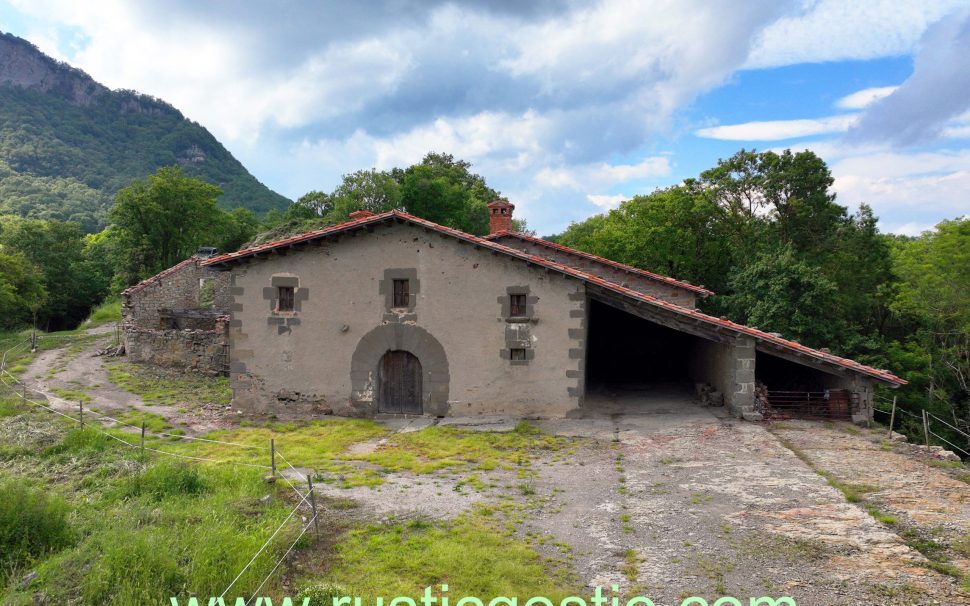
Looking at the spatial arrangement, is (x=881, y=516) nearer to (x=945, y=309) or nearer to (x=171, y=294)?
(x=945, y=309)

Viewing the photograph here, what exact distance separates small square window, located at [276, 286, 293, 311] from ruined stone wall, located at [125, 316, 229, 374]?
6123mm

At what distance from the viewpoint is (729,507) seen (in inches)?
340

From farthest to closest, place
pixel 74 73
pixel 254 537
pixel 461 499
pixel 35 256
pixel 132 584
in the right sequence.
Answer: pixel 74 73 < pixel 35 256 < pixel 461 499 < pixel 254 537 < pixel 132 584

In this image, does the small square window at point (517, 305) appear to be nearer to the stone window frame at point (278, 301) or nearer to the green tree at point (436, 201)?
the stone window frame at point (278, 301)

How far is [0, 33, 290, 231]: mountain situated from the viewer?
75.4 meters

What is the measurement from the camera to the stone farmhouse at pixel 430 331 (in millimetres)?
14704

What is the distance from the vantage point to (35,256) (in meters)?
44.3

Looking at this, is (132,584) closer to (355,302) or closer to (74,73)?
(355,302)

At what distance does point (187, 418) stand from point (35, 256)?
135ft

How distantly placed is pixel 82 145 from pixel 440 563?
115 metres

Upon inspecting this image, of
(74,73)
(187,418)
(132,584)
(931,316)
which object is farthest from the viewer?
(74,73)

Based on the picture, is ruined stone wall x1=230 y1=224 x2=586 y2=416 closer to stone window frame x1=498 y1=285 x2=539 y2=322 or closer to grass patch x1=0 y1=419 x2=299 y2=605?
stone window frame x1=498 y1=285 x2=539 y2=322

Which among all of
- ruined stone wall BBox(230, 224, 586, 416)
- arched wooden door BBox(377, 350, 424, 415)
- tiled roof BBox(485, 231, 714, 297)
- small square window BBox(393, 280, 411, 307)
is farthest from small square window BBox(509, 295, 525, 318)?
tiled roof BBox(485, 231, 714, 297)

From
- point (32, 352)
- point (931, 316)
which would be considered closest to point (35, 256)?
point (32, 352)
